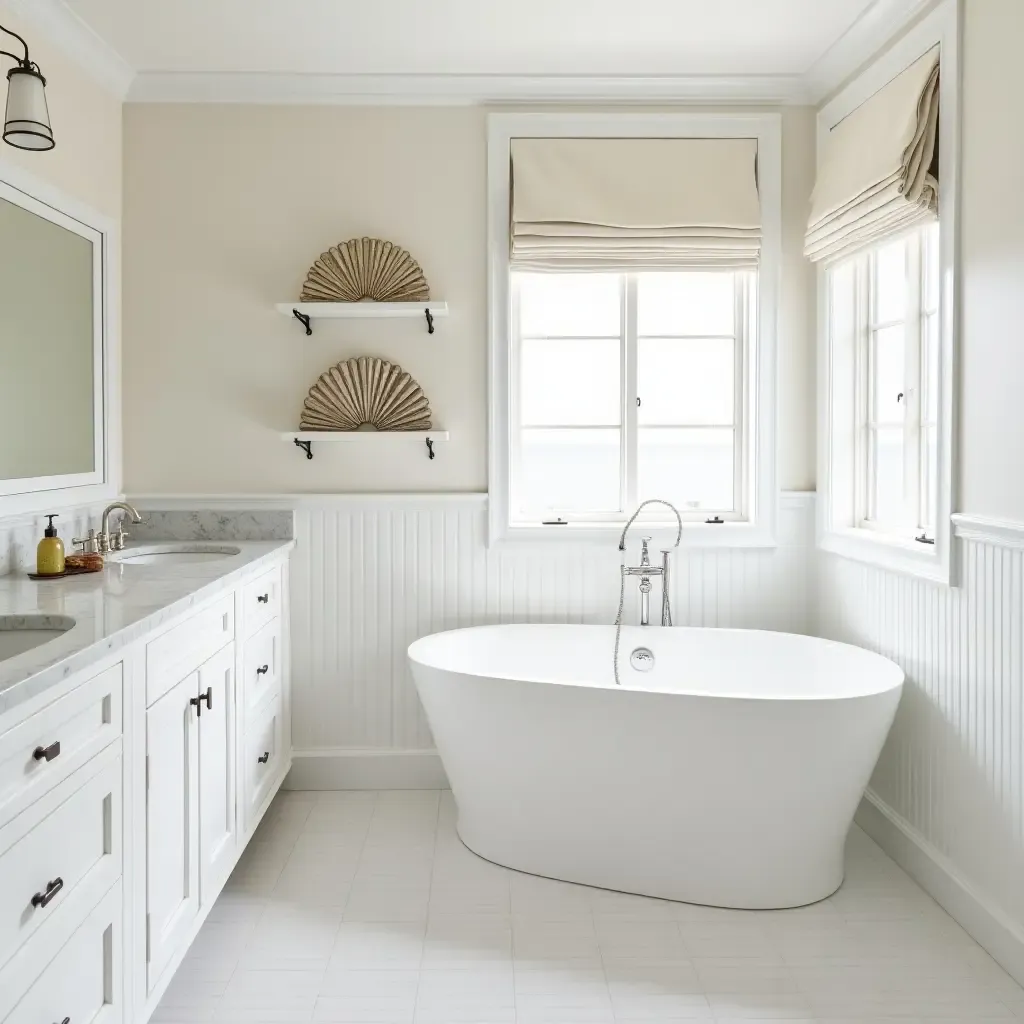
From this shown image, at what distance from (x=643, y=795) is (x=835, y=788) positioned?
506 millimetres

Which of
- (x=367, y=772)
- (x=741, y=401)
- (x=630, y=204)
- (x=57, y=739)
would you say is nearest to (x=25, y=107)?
(x=57, y=739)

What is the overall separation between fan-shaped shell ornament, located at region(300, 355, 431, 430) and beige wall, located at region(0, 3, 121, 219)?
0.95 meters

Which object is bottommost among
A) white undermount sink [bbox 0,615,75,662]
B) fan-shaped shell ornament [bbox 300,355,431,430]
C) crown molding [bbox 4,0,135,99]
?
white undermount sink [bbox 0,615,75,662]

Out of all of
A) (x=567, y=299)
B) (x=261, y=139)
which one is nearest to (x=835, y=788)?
(x=567, y=299)

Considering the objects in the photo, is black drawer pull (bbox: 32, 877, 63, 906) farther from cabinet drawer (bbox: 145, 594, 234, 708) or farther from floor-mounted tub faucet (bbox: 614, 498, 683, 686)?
floor-mounted tub faucet (bbox: 614, 498, 683, 686)

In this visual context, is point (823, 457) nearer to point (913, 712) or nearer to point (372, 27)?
point (913, 712)

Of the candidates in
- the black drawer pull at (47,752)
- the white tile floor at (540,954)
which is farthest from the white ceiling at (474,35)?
the white tile floor at (540,954)

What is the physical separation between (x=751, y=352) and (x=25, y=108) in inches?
97.5

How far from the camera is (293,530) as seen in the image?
3.38 m

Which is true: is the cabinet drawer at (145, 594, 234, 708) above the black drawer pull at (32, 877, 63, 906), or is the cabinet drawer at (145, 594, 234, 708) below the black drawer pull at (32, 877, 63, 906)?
above

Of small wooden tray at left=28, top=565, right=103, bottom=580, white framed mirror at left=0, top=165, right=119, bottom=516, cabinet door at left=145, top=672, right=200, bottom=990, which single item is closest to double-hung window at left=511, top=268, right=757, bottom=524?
white framed mirror at left=0, top=165, right=119, bottom=516

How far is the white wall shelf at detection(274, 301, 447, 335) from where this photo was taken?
3.22 metres

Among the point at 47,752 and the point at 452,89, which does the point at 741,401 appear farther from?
the point at 47,752

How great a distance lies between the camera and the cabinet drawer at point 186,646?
6.23ft
